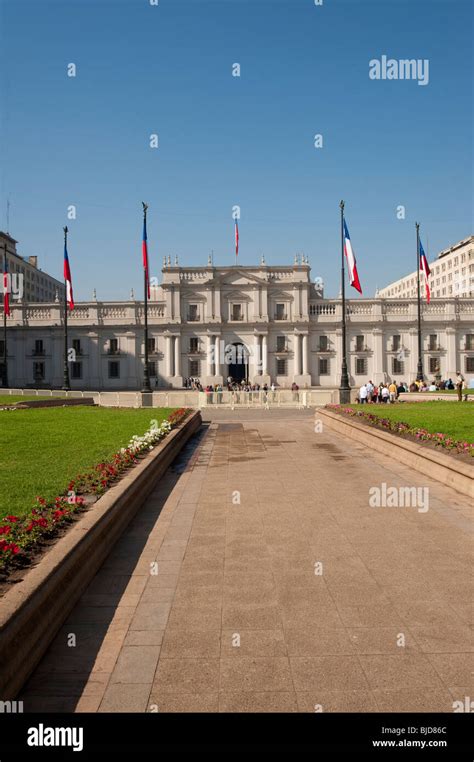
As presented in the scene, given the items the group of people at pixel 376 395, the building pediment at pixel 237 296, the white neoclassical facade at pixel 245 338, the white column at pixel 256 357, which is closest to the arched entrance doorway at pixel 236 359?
the white neoclassical facade at pixel 245 338

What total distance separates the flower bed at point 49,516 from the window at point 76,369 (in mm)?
56629

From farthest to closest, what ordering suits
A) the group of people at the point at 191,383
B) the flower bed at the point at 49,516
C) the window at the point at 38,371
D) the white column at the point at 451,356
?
the window at the point at 38,371 < the white column at the point at 451,356 < the group of people at the point at 191,383 < the flower bed at the point at 49,516

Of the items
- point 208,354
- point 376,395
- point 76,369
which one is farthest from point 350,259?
point 76,369

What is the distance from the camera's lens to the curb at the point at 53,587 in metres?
3.94

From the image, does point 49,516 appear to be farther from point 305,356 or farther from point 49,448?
point 305,356

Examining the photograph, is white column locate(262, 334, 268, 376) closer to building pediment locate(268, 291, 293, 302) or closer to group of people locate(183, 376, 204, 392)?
building pediment locate(268, 291, 293, 302)

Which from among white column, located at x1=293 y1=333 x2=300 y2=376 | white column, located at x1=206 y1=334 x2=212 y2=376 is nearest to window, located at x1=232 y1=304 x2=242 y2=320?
white column, located at x1=206 y1=334 x2=212 y2=376

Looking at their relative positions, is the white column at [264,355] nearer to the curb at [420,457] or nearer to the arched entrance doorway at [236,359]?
the arched entrance doorway at [236,359]

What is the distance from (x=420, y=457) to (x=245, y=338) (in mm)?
53568

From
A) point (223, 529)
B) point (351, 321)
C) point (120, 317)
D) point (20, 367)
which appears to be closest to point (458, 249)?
point (351, 321)

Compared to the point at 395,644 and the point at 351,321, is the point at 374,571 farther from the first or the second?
the point at 351,321

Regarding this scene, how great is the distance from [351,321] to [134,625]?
61769 mm

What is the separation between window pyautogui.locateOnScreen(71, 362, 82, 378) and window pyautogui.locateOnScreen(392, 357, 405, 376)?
33916 millimetres

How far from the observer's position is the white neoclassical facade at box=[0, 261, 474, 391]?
6450 cm
